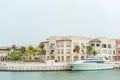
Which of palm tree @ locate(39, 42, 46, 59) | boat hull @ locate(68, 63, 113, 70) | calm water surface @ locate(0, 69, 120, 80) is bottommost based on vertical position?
calm water surface @ locate(0, 69, 120, 80)

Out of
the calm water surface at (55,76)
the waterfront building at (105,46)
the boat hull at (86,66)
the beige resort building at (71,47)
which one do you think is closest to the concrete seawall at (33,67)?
the boat hull at (86,66)

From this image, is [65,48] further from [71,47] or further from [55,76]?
[55,76]

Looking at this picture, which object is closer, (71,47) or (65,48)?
(65,48)

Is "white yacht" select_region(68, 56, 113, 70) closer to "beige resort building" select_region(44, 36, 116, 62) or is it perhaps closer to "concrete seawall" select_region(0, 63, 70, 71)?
"concrete seawall" select_region(0, 63, 70, 71)

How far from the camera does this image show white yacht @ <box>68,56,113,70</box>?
3561 inches

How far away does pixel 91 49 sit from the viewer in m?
115

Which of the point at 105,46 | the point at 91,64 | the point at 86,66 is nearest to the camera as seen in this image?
the point at 86,66

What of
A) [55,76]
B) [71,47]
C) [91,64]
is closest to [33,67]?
[91,64]

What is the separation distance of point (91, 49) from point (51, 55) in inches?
560

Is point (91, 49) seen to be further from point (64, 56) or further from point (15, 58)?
point (15, 58)

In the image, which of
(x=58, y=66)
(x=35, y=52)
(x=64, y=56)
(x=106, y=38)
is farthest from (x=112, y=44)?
(x=58, y=66)

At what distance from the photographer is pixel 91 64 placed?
91812 mm

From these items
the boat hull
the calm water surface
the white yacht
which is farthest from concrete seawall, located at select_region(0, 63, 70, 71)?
the calm water surface

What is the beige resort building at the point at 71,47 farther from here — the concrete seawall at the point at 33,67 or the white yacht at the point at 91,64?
the concrete seawall at the point at 33,67
